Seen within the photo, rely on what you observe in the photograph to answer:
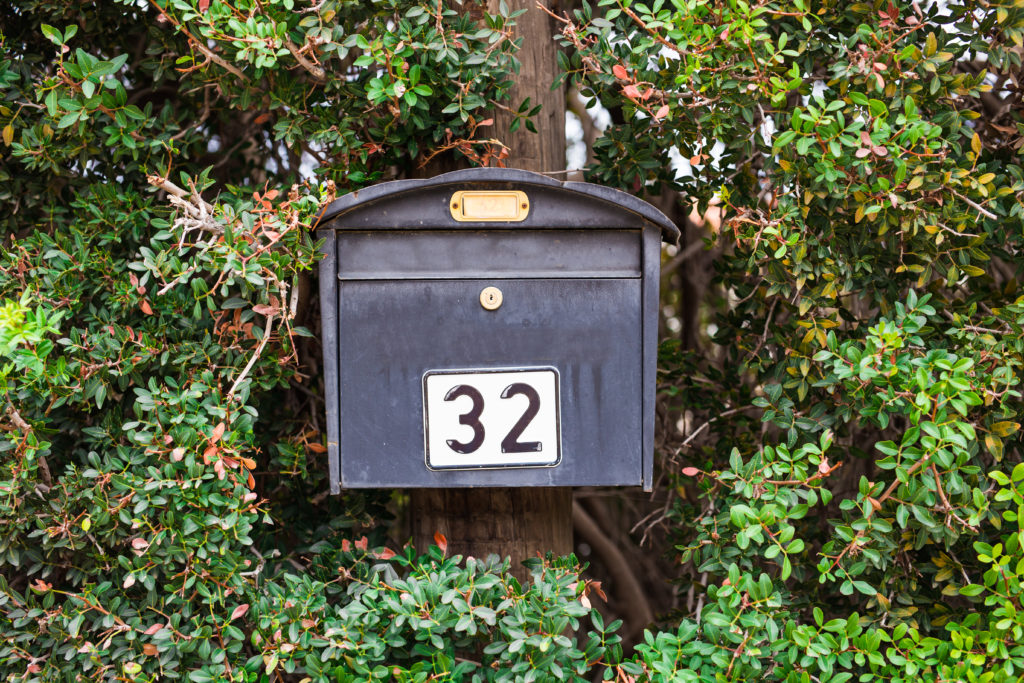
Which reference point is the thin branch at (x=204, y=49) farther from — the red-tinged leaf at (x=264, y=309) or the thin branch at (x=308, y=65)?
the red-tinged leaf at (x=264, y=309)

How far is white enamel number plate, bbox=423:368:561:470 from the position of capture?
1.78 m

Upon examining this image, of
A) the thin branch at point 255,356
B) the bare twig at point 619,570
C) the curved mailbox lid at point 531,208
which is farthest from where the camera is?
the bare twig at point 619,570

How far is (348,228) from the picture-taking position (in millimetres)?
1778

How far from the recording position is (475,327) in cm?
179

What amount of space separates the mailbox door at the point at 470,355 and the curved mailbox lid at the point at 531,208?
13 cm

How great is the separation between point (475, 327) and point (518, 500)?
0.56m

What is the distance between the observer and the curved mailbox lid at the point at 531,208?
1.75m

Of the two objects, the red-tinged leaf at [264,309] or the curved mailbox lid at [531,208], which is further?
the red-tinged leaf at [264,309]

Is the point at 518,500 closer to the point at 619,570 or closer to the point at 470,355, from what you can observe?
the point at 470,355

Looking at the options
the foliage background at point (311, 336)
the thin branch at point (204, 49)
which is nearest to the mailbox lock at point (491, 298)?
the foliage background at point (311, 336)

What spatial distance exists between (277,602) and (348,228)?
894 millimetres

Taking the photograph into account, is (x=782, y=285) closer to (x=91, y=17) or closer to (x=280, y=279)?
(x=280, y=279)

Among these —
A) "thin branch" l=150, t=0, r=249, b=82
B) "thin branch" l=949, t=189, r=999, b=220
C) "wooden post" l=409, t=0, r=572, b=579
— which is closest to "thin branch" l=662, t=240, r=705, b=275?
"wooden post" l=409, t=0, r=572, b=579

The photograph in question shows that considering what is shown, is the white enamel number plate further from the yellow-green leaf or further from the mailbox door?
the yellow-green leaf
